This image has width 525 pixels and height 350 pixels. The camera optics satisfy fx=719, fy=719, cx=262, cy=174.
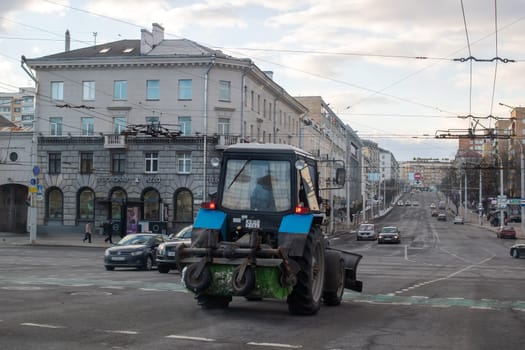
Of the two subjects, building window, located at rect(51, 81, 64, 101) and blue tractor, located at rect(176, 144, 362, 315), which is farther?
building window, located at rect(51, 81, 64, 101)

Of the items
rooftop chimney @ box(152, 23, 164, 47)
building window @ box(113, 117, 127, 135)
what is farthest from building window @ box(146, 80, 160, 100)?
rooftop chimney @ box(152, 23, 164, 47)

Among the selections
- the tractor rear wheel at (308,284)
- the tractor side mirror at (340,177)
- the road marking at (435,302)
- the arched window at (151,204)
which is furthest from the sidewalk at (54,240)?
the tractor rear wheel at (308,284)

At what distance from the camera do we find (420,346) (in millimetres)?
10094

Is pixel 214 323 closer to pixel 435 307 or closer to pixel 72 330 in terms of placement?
pixel 72 330

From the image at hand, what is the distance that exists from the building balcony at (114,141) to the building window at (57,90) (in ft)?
19.2

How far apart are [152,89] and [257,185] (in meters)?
46.5

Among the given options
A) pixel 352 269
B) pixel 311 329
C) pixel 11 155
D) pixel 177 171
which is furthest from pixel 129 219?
pixel 311 329

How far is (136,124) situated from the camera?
184 ft

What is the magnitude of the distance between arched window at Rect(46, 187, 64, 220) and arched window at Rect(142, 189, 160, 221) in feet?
23.7

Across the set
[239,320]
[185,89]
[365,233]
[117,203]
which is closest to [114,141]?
[117,203]

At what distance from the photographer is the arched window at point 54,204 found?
195ft

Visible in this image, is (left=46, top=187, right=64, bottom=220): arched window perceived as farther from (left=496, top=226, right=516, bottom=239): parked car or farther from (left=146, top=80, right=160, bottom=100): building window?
(left=496, top=226, right=516, bottom=239): parked car

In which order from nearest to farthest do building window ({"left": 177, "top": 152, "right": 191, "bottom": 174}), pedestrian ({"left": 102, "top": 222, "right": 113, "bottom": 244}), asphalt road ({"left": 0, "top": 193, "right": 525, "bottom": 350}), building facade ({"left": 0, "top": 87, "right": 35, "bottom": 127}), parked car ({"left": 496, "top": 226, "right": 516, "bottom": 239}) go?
asphalt road ({"left": 0, "top": 193, "right": 525, "bottom": 350}), pedestrian ({"left": 102, "top": 222, "right": 113, "bottom": 244}), building window ({"left": 177, "top": 152, "right": 191, "bottom": 174}), parked car ({"left": 496, "top": 226, "right": 516, "bottom": 239}), building facade ({"left": 0, "top": 87, "right": 35, "bottom": 127})

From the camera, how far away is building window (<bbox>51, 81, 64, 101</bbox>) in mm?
59406
